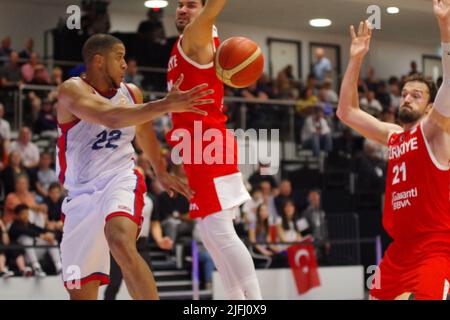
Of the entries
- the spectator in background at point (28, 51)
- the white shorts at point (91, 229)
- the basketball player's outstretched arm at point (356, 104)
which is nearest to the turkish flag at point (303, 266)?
the spectator in background at point (28, 51)

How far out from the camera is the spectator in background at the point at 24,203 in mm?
11766

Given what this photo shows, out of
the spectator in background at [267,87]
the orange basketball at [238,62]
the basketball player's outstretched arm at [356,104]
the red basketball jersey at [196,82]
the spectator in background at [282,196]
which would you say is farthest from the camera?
the spectator in background at [267,87]

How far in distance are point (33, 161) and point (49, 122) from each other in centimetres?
112

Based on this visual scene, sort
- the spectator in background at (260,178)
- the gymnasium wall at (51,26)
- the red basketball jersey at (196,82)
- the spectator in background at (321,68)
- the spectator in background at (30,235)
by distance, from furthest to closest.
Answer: the spectator in background at (321,68) → the gymnasium wall at (51,26) → the spectator in background at (260,178) → the spectator in background at (30,235) → the red basketball jersey at (196,82)

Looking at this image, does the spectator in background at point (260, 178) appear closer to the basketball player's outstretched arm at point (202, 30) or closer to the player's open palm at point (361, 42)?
the player's open palm at point (361, 42)

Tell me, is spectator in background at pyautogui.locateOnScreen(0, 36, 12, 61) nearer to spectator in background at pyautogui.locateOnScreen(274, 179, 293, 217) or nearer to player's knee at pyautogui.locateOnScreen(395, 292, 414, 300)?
spectator in background at pyautogui.locateOnScreen(274, 179, 293, 217)

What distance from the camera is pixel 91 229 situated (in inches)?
223

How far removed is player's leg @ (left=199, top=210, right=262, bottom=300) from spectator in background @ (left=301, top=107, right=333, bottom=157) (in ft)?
35.6

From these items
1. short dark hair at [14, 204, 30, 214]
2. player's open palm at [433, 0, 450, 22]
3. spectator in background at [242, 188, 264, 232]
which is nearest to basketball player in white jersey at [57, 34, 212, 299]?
player's open palm at [433, 0, 450, 22]

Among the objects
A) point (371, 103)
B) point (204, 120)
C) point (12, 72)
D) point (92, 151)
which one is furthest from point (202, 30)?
point (371, 103)

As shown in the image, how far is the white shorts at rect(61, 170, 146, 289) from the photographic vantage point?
18.5 ft

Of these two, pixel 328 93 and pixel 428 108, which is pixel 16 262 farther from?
pixel 328 93

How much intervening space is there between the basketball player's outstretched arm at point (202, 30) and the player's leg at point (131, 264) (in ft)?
4.13
